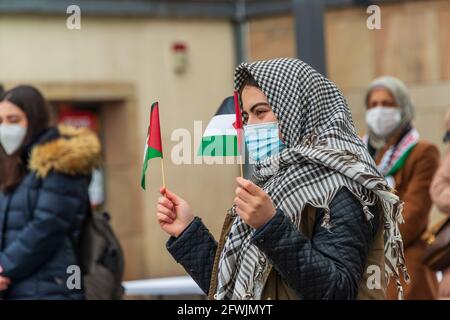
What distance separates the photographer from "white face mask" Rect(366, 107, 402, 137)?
22.4 ft

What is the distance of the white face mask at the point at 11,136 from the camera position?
5.86 meters

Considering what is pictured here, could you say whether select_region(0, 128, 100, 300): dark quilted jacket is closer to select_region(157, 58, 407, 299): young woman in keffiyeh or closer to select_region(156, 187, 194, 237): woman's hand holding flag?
select_region(156, 187, 194, 237): woman's hand holding flag

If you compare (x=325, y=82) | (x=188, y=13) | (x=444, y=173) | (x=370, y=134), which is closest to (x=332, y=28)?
(x=188, y=13)

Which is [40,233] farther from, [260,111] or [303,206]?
[303,206]

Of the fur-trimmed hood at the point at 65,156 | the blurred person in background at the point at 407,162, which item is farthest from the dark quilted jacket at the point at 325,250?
the blurred person in background at the point at 407,162

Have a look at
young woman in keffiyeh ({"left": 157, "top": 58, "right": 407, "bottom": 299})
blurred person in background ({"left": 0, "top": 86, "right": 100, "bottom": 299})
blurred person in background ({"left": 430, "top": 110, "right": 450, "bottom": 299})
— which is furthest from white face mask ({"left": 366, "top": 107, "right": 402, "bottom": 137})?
young woman in keffiyeh ({"left": 157, "top": 58, "right": 407, "bottom": 299})

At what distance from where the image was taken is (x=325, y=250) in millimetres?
3182

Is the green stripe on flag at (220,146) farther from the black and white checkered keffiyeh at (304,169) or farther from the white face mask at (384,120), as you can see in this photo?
the white face mask at (384,120)

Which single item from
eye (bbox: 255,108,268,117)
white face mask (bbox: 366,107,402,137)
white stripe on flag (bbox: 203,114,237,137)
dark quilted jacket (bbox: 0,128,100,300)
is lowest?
dark quilted jacket (bbox: 0,128,100,300)

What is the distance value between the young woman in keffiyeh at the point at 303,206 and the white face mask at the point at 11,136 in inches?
102

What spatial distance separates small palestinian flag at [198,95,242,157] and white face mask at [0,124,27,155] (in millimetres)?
2527

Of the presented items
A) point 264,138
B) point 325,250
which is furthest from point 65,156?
point 325,250
